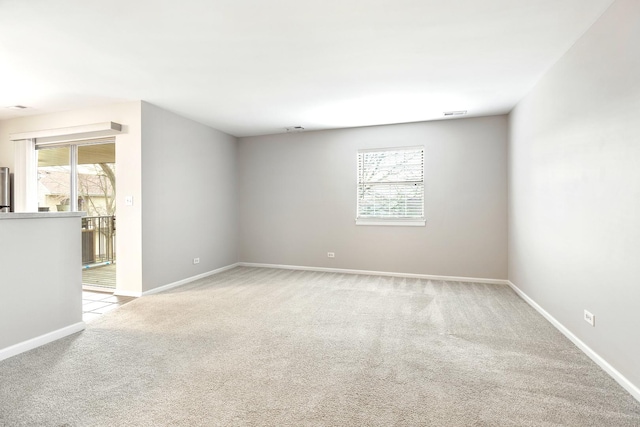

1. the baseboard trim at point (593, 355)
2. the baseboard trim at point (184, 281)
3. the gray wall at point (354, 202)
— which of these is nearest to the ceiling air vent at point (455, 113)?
the gray wall at point (354, 202)

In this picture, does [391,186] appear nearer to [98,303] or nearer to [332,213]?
[332,213]

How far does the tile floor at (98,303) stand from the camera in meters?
3.59

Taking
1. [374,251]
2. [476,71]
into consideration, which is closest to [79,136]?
[374,251]

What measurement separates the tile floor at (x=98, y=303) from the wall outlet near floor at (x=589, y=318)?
181 inches

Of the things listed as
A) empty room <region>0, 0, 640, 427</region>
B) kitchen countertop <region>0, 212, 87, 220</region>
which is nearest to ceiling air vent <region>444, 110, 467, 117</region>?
empty room <region>0, 0, 640, 427</region>

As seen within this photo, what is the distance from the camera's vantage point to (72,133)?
4598 millimetres

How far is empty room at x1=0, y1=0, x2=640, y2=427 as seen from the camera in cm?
205

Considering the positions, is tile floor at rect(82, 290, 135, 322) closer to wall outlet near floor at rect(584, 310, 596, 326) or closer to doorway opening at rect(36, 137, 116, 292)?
doorway opening at rect(36, 137, 116, 292)

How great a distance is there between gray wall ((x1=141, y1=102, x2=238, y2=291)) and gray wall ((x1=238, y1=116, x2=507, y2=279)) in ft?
1.70

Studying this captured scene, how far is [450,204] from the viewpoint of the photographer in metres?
5.19

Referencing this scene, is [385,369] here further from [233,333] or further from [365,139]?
[365,139]

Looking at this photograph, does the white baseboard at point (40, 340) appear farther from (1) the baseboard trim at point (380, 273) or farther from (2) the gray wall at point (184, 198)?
(1) the baseboard trim at point (380, 273)

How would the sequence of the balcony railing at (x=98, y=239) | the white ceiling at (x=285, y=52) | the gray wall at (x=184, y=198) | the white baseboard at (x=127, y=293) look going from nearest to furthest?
the white ceiling at (x=285, y=52), the white baseboard at (x=127, y=293), the gray wall at (x=184, y=198), the balcony railing at (x=98, y=239)

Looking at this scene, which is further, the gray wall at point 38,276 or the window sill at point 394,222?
the window sill at point 394,222
